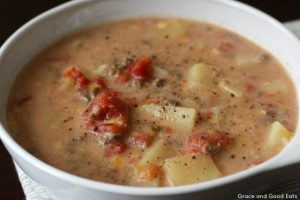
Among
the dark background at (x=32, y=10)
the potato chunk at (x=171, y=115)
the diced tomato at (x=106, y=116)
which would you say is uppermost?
the diced tomato at (x=106, y=116)

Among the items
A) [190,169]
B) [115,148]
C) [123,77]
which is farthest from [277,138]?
[123,77]

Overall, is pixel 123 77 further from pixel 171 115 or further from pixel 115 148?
pixel 115 148

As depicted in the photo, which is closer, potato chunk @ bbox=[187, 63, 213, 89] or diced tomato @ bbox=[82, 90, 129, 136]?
diced tomato @ bbox=[82, 90, 129, 136]

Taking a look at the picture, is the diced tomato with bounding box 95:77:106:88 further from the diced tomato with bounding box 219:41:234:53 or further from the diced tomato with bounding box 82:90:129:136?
the diced tomato with bounding box 219:41:234:53

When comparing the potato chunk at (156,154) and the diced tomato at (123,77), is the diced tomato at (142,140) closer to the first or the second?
the potato chunk at (156,154)

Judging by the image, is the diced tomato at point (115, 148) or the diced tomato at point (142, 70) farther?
the diced tomato at point (142, 70)

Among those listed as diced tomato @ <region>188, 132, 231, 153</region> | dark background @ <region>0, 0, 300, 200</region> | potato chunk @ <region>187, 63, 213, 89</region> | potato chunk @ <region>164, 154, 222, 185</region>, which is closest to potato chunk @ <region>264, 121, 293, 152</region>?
diced tomato @ <region>188, 132, 231, 153</region>

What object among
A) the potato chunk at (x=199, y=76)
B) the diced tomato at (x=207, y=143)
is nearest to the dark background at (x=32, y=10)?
the potato chunk at (x=199, y=76)
